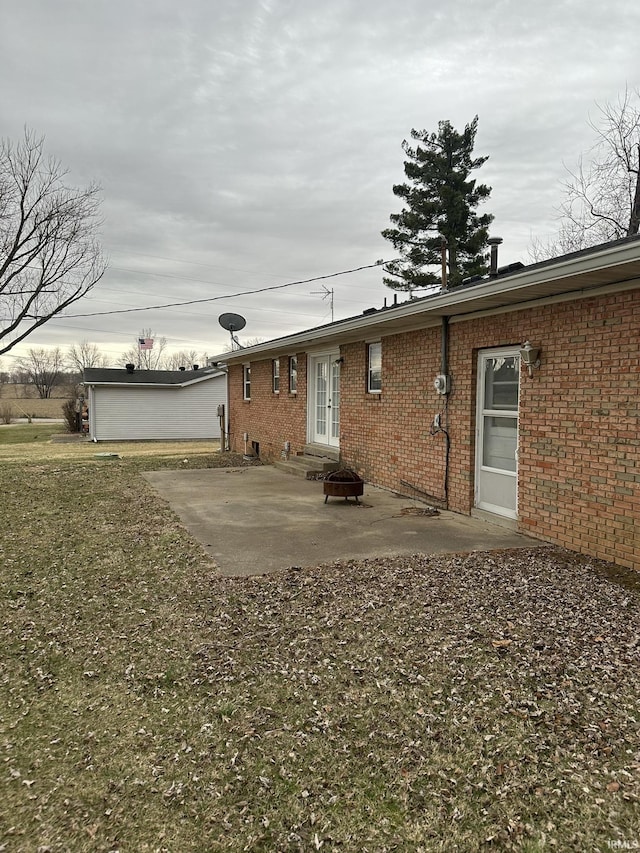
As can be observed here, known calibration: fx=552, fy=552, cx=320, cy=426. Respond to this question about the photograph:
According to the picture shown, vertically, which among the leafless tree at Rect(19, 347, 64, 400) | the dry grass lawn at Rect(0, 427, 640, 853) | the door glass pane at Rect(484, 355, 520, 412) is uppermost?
the leafless tree at Rect(19, 347, 64, 400)

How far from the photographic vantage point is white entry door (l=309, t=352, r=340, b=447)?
1123 centimetres

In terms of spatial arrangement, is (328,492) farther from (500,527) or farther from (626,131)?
(626,131)

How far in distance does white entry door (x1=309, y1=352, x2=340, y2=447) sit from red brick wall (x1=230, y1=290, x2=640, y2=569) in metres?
2.41

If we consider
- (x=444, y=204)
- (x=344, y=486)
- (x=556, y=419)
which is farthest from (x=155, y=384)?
(x=556, y=419)

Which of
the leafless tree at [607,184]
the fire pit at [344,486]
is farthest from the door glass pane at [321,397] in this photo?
the leafless tree at [607,184]

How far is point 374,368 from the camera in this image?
9688 millimetres

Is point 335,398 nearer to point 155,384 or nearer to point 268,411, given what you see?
point 268,411

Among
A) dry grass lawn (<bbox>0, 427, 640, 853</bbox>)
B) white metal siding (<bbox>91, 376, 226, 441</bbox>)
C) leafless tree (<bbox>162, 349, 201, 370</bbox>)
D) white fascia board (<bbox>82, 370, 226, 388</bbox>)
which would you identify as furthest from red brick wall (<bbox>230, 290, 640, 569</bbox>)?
leafless tree (<bbox>162, 349, 201, 370</bbox>)

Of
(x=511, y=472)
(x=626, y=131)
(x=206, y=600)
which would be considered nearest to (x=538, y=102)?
(x=626, y=131)

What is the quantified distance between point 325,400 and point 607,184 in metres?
12.7

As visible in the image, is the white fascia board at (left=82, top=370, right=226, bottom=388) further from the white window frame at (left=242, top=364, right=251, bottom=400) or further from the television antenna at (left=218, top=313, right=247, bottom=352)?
the white window frame at (left=242, top=364, right=251, bottom=400)

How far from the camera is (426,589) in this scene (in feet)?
14.3

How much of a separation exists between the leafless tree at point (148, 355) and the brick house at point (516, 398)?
159 feet

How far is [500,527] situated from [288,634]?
3.70m
